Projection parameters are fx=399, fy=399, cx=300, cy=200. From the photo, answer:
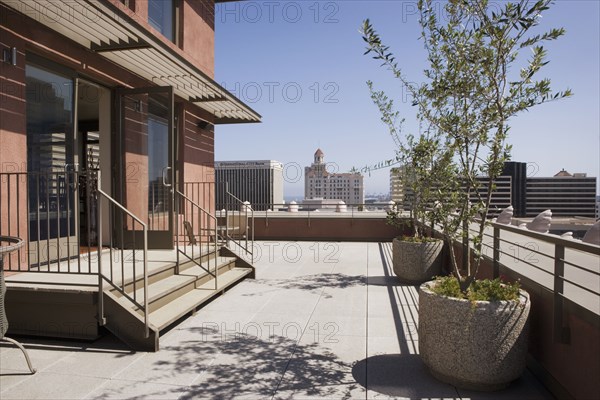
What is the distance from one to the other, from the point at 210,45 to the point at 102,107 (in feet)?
13.0

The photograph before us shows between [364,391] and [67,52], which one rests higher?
[67,52]

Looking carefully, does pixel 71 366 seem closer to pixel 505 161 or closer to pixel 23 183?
pixel 23 183

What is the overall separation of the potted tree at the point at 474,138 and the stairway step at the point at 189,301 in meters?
2.30

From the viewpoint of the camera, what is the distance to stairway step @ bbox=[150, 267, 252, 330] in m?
3.74

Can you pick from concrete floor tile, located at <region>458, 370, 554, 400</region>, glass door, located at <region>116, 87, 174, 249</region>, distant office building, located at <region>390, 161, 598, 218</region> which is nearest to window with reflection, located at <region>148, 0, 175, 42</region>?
glass door, located at <region>116, 87, 174, 249</region>

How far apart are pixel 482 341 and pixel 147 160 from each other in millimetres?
5268

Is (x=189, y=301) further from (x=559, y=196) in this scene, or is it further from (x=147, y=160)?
(x=559, y=196)

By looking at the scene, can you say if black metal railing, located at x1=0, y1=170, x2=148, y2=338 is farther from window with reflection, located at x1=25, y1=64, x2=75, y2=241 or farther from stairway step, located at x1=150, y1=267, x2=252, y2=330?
stairway step, located at x1=150, y1=267, x2=252, y2=330

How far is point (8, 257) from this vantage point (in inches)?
153

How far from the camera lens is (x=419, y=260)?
229 inches

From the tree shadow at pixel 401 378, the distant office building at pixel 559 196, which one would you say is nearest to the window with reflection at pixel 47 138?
the tree shadow at pixel 401 378

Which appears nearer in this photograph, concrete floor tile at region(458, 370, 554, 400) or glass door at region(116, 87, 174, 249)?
concrete floor tile at region(458, 370, 554, 400)

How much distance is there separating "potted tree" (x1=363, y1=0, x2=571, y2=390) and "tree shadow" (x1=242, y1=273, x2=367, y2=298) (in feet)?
8.83

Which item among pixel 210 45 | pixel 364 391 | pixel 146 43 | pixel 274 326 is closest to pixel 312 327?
pixel 274 326
